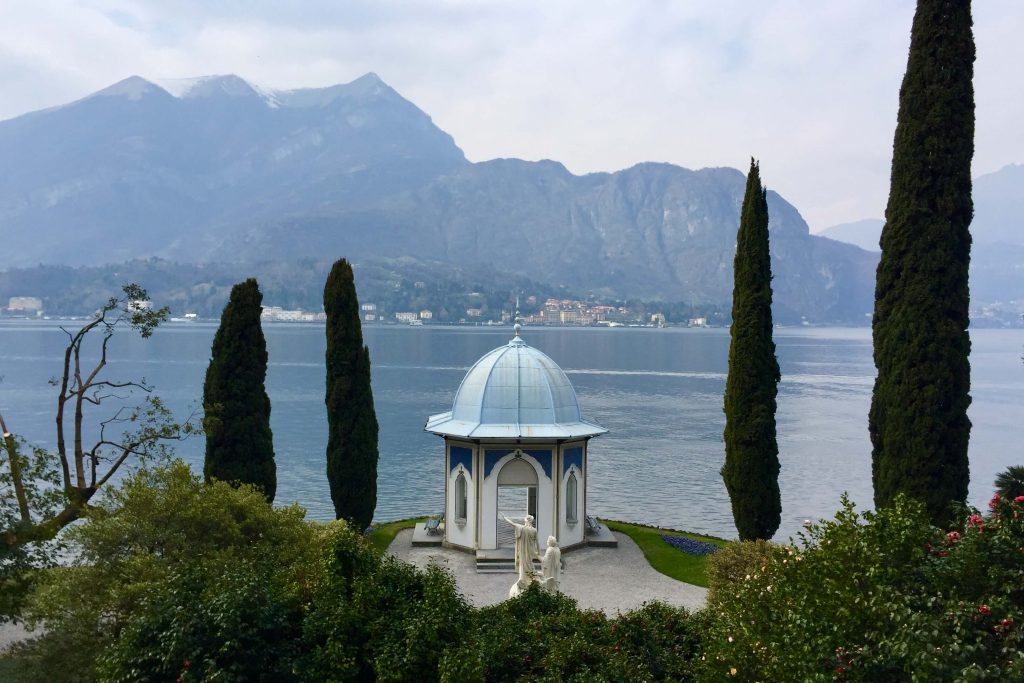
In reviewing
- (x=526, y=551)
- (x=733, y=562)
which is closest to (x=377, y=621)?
(x=526, y=551)

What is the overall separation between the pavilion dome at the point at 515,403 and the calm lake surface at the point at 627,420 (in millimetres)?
12274

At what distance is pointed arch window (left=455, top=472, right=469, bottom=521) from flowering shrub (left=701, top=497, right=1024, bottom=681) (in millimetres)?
13987

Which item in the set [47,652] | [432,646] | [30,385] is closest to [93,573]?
[47,652]

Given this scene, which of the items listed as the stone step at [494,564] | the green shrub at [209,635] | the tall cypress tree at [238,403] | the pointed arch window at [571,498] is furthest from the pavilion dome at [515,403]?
the green shrub at [209,635]

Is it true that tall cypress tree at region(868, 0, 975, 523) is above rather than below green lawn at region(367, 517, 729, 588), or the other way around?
above

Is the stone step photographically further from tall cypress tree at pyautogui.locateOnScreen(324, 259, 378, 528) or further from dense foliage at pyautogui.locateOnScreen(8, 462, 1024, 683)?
dense foliage at pyautogui.locateOnScreen(8, 462, 1024, 683)

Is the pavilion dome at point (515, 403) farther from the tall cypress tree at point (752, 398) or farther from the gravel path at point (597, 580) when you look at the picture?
the tall cypress tree at point (752, 398)

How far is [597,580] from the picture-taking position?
21.9m

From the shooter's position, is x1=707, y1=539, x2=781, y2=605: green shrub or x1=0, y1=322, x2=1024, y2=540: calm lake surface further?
x1=0, y1=322, x2=1024, y2=540: calm lake surface

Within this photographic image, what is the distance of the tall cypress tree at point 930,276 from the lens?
18109mm

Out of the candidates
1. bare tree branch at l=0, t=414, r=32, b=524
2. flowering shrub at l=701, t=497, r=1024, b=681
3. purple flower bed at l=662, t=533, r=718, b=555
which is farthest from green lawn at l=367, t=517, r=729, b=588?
flowering shrub at l=701, t=497, r=1024, b=681

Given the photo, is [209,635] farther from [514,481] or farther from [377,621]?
[514,481]

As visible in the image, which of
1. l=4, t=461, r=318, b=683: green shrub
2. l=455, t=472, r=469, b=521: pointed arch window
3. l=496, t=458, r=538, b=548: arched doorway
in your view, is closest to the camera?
l=4, t=461, r=318, b=683: green shrub

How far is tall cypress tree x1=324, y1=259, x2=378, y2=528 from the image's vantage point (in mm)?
24891
